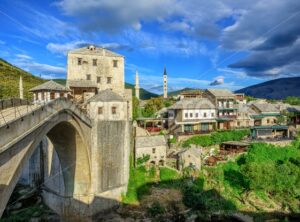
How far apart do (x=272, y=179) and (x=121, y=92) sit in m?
22.0

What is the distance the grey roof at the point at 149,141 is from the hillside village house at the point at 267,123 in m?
20.4

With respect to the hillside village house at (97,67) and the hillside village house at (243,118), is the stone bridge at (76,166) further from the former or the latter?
the hillside village house at (243,118)

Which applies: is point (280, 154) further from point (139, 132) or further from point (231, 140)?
point (139, 132)

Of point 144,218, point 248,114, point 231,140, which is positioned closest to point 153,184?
point 144,218

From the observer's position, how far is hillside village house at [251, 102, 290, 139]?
53.3 m

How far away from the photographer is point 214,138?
4725 centimetres

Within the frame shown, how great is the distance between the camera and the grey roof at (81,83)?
3608cm

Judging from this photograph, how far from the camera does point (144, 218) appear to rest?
29984 mm

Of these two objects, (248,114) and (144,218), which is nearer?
(144,218)

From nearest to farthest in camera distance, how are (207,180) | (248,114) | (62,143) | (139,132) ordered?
(62,143)
(207,180)
(139,132)
(248,114)

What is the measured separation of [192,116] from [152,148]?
49.3 ft

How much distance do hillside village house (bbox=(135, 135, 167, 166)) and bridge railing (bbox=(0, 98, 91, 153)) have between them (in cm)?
1518

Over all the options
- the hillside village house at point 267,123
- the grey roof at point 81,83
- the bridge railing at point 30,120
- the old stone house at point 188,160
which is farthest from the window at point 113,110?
the hillside village house at point 267,123

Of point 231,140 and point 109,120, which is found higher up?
point 109,120
